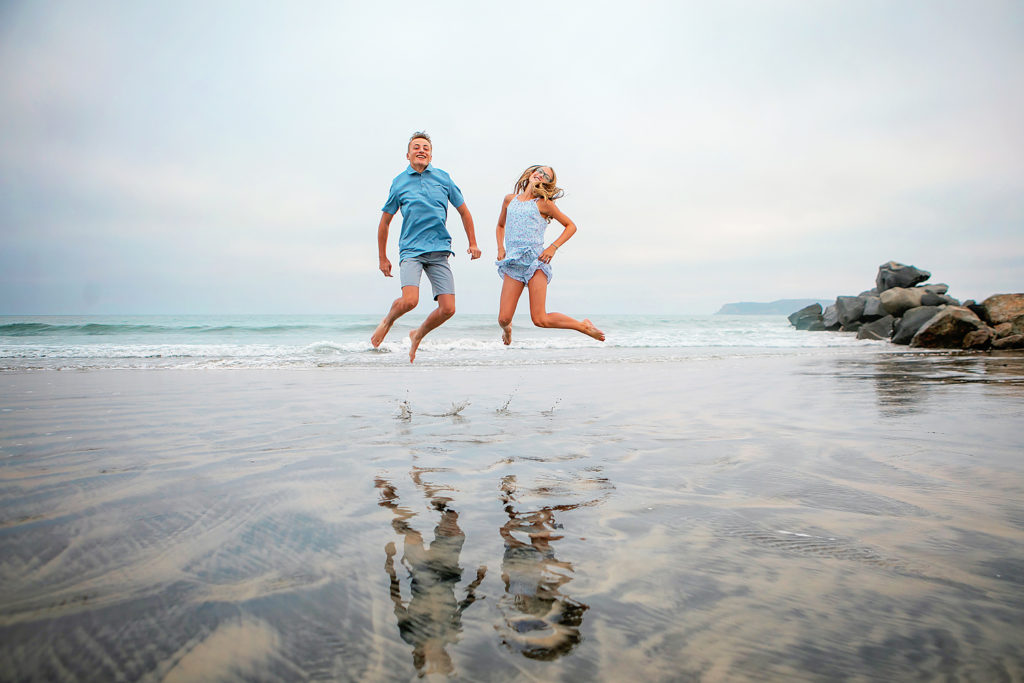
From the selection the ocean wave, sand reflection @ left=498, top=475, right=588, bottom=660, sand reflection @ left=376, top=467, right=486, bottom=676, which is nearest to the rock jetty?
sand reflection @ left=498, top=475, right=588, bottom=660

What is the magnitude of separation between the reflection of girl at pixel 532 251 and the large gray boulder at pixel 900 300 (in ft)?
71.0

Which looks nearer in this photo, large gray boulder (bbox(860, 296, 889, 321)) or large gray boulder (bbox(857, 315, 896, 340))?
large gray boulder (bbox(857, 315, 896, 340))

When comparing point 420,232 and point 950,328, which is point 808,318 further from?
point 420,232

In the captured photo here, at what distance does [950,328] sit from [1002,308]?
2.42 meters

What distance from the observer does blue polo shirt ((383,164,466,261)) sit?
6.33m

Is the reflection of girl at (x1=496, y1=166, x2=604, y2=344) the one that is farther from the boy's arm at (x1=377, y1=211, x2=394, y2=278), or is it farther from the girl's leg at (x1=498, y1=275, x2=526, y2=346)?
the boy's arm at (x1=377, y1=211, x2=394, y2=278)

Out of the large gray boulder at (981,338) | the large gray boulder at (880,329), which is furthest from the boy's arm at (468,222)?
the large gray boulder at (880,329)

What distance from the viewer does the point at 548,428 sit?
4129 millimetres

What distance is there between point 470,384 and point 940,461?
16.4ft

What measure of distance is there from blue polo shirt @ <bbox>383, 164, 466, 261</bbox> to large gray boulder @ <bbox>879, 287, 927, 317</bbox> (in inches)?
900

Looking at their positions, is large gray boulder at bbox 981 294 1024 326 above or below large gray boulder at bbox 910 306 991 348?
above

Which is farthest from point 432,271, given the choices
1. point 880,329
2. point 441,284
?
point 880,329

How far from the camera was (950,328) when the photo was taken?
47.2 feet

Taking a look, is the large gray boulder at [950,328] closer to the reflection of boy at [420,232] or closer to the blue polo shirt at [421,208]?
the reflection of boy at [420,232]
